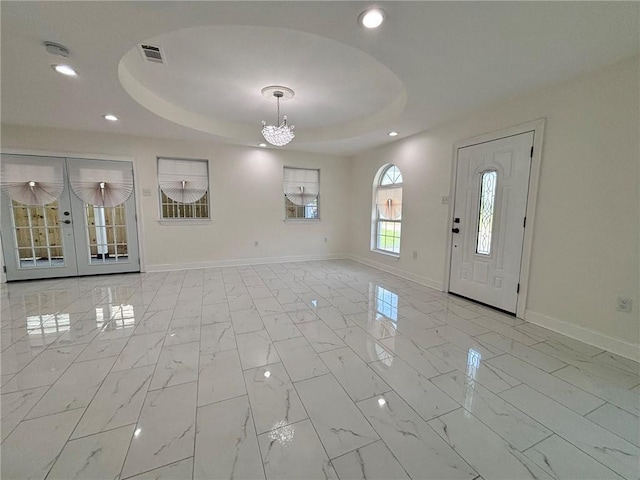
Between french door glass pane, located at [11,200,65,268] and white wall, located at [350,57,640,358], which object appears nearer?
white wall, located at [350,57,640,358]

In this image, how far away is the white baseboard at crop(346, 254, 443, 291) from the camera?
416 cm

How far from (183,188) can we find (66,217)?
73.0 inches

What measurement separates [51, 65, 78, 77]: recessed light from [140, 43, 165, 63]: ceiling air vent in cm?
65

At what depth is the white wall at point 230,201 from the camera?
449cm

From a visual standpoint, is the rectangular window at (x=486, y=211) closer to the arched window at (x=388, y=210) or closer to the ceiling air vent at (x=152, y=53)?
the arched window at (x=388, y=210)

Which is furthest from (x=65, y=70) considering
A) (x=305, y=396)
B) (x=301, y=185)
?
(x=301, y=185)

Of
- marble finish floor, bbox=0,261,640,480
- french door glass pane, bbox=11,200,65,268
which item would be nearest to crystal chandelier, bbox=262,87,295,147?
marble finish floor, bbox=0,261,640,480

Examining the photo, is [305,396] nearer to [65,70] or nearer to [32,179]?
[65,70]

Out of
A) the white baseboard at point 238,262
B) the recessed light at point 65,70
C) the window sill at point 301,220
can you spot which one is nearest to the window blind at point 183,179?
the white baseboard at point 238,262

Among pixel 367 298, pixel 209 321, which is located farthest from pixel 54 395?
pixel 367 298

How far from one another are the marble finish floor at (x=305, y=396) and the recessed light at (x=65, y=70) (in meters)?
2.48

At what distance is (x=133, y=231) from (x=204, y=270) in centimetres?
142

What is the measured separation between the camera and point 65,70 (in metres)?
2.47

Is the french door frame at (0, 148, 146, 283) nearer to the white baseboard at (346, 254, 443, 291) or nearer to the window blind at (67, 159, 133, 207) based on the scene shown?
the window blind at (67, 159, 133, 207)
